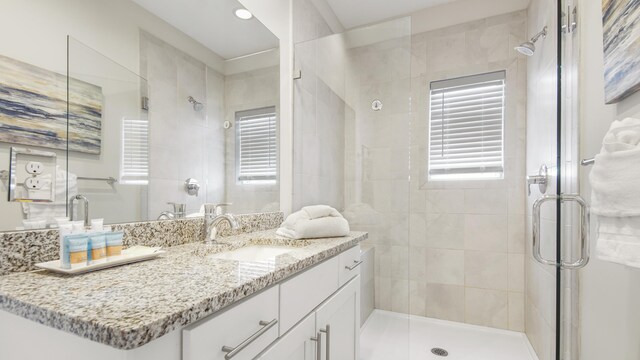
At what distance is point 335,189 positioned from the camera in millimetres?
2127

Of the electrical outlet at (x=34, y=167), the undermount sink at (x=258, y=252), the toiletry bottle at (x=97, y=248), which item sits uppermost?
the electrical outlet at (x=34, y=167)

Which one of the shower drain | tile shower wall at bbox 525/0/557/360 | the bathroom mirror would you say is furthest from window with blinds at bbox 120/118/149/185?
the shower drain

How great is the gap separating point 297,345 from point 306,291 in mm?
162

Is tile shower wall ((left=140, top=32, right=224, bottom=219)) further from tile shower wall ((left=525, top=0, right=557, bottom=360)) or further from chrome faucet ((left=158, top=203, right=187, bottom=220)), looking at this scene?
tile shower wall ((left=525, top=0, right=557, bottom=360))

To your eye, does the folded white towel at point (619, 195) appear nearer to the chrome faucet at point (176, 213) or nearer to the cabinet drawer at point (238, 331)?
the cabinet drawer at point (238, 331)

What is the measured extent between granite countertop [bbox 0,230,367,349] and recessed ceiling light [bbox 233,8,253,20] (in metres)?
1.29

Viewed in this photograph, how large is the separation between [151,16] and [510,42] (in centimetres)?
252

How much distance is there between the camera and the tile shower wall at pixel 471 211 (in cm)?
230

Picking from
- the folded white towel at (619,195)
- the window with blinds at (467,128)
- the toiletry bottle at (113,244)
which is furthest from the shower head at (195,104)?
the window with blinds at (467,128)

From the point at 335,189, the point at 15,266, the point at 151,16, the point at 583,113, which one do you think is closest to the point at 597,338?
the point at 583,113

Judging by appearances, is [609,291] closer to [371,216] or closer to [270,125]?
[371,216]

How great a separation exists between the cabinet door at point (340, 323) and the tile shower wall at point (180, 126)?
0.72m

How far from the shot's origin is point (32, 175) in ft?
2.50

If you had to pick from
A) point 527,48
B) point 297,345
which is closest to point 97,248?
point 297,345
